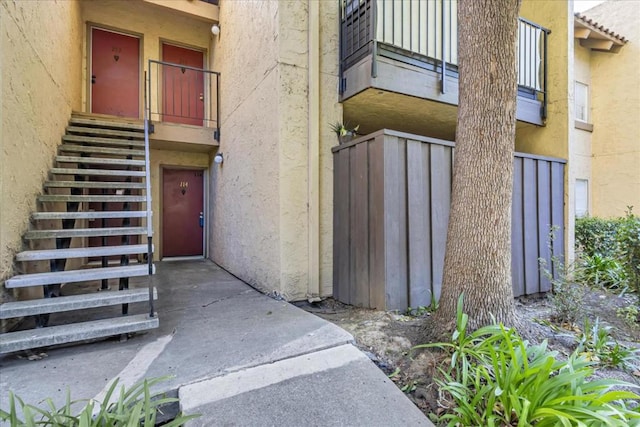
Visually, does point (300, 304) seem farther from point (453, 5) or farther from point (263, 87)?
point (453, 5)

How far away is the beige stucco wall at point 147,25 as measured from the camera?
21.8 feet

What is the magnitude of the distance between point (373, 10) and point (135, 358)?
13.6 feet

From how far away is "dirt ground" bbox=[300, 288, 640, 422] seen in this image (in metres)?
2.08

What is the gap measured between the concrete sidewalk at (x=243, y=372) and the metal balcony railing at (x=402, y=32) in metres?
2.99

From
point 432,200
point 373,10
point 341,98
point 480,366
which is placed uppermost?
point 373,10

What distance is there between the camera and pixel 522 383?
5.44ft

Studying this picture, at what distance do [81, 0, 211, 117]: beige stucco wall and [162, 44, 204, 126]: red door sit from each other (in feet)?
0.62

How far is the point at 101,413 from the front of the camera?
161cm

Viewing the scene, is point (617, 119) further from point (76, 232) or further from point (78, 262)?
point (78, 262)

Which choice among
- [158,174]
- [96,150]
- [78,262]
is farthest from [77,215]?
[158,174]

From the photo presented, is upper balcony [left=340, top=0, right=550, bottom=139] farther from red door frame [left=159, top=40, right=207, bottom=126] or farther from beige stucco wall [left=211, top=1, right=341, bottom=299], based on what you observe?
red door frame [left=159, top=40, right=207, bottom=126]

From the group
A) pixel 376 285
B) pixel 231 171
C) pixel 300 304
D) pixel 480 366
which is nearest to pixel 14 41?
pixel 231 171

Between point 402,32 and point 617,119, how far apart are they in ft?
24.9

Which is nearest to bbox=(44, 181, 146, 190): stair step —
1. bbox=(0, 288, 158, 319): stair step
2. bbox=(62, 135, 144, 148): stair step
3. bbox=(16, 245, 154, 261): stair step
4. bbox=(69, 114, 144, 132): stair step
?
bbox=(16, 245, 154, 261): stair step
